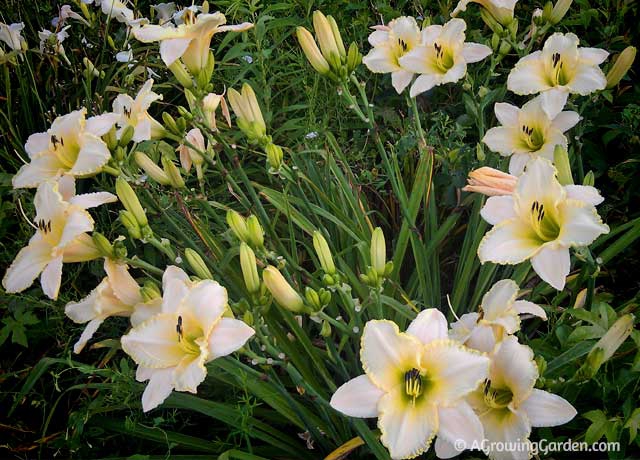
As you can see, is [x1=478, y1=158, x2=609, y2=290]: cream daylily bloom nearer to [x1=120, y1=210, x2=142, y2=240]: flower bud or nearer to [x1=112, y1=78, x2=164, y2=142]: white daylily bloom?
[x1=120, y1=210, x2=142, y2=240]: flower bud

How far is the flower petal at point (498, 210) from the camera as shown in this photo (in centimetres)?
131

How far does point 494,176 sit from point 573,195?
16cm

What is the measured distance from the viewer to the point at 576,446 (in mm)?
1386

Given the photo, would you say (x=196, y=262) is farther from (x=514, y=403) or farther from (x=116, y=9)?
(x=116, y=9)

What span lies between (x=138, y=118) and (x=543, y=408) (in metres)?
1.10

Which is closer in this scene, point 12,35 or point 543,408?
point 543,408

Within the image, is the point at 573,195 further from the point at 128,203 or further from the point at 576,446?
the point at 128,203

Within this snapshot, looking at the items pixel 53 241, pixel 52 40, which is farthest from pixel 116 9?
pixel 53 241

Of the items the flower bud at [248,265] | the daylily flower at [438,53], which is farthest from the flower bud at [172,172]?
the daylily flower at [438,53]

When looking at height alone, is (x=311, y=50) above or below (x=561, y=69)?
above

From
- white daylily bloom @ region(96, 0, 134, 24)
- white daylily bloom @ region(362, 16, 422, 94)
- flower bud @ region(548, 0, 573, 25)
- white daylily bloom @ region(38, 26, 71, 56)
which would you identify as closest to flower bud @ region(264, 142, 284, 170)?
white daylily bloom @ region(362, 16, 422, 94)

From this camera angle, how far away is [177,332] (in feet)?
3.91

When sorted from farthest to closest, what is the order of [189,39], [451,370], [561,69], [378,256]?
1. [561,69]
2. [189,39]
3. [378,256]
4. [451,370]

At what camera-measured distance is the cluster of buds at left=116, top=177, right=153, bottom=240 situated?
1.35 m
